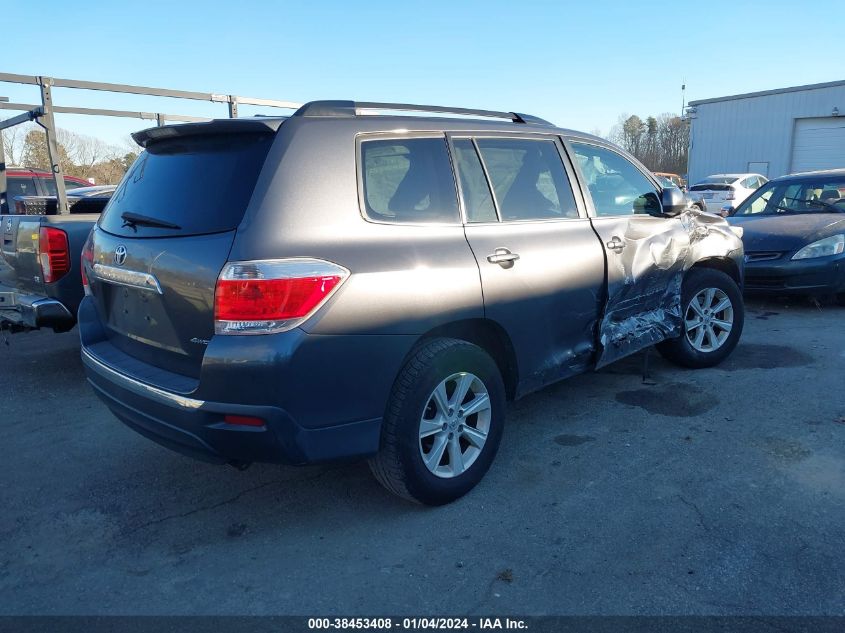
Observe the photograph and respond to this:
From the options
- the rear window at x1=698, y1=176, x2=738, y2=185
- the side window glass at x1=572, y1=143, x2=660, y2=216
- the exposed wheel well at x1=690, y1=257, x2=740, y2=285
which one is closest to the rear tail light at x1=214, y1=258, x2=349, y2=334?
the side window glass at x1=572, y1=143, x2=660, y2=216

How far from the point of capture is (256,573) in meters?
2.76

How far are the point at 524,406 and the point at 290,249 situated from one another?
2.57 m

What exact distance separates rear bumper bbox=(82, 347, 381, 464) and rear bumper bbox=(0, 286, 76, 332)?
235cm

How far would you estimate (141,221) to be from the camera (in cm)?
308

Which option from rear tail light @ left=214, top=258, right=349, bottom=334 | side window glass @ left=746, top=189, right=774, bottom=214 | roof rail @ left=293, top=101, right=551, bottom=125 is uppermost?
roof rail @ left=293, top=101, right=551, bottom=125

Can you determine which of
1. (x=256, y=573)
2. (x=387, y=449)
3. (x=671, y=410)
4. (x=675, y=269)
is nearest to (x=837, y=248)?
(x=675, y=269)

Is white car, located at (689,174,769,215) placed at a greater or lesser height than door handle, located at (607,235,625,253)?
greater

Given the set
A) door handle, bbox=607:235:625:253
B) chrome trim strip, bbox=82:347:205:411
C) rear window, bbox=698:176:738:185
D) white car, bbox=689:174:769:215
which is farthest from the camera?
rear window, bbox=698:176:738:185

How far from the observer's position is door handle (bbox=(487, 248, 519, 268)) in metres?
3.31

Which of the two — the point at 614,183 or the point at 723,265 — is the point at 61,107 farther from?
the point at 723,265

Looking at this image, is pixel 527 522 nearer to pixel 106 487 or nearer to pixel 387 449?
pixel 387 449

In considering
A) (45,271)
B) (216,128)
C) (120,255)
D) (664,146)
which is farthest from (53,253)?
(664,146)

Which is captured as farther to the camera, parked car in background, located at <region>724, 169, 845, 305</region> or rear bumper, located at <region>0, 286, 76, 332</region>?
parked car in background, located at <region>724, 169, 845, 305</region>

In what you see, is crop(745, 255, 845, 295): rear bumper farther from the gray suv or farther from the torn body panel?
the gray suv
